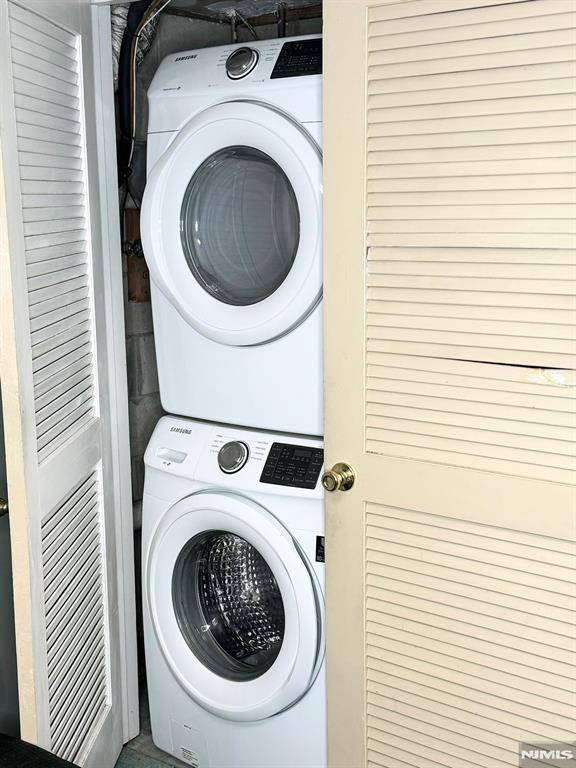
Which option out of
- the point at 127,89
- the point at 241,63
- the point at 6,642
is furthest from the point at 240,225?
Answer: the point at 6,642

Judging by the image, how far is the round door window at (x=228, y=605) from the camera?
2107mm

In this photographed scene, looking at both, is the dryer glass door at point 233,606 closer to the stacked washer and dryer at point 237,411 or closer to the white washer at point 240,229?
the stacked washer and dryer at point 237,411

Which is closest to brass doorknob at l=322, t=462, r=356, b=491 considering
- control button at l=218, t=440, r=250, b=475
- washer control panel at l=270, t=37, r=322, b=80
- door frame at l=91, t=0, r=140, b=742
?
control button at l=218, t=440, r=250, b=475

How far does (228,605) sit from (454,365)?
0.99 m

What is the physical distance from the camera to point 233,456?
6.61ft

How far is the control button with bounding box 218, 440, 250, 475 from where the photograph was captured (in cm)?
200

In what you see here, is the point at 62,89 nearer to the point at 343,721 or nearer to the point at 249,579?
the point at 249,579

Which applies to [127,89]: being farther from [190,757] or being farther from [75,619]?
[190,757]

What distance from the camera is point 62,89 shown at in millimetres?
1795

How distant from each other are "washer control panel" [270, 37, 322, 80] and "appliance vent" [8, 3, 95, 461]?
0.45m

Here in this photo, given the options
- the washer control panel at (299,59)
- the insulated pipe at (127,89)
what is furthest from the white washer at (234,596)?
the washer control panel at (299,59)

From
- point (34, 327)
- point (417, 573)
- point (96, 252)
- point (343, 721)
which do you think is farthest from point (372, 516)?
point (96, 252)

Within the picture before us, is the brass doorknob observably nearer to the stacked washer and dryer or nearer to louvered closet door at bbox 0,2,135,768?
the stacked washer and dryer

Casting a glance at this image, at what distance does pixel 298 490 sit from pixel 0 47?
A: 3.48ft
